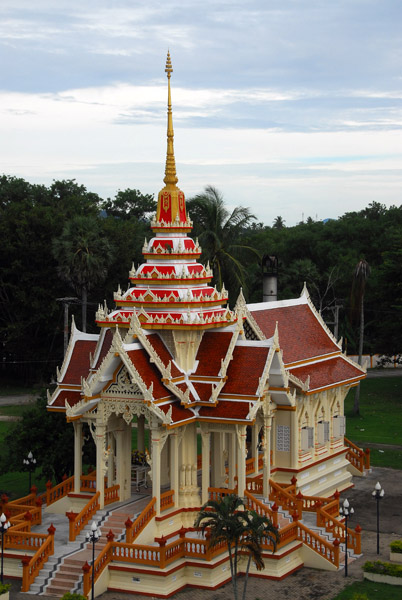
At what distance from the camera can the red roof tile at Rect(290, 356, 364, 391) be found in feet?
125

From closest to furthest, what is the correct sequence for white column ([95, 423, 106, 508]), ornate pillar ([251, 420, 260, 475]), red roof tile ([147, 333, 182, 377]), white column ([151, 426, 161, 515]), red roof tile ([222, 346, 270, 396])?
white column ([151, 426, 161, 515]), white column ([95, 423, 106, 508]), red roof tile ([222, 346, 270, 396]), red roof tile ([147, 333, 182, 377]), ornate pillar ([251, 420, 260, 475])

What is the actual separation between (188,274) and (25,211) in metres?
A: 38.5

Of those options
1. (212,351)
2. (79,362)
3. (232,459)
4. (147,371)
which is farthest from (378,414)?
(147,371)

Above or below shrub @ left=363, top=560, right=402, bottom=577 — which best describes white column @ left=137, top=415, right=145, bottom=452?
above

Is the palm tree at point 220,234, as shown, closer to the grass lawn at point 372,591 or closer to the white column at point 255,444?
the white column at point 255,444

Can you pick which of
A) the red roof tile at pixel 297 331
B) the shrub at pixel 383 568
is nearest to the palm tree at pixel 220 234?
the red roof tile at pixel 297 331

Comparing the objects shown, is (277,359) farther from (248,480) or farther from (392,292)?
(392,292)

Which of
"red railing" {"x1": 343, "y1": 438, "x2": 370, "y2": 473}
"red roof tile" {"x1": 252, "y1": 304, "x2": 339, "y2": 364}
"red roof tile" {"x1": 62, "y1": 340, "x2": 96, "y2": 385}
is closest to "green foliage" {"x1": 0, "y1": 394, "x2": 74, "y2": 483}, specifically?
"red roof tile" {"x1": 62, "y1": 340, "x2": 96, "y2": 385}

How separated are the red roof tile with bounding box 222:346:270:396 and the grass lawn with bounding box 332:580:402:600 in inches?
254

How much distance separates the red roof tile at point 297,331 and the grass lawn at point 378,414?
28.2 ft

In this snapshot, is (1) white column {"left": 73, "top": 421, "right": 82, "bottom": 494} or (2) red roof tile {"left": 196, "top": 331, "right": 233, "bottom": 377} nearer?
(2) red roof tile {"left": 196, "top": 331, "right": 233, "bottom": 377}

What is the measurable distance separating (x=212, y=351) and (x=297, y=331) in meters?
7.87

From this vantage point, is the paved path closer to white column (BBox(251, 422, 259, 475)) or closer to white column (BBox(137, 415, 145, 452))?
white column (BBox(251, 422, 259, 475))

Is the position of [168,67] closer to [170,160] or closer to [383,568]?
[170,160]
